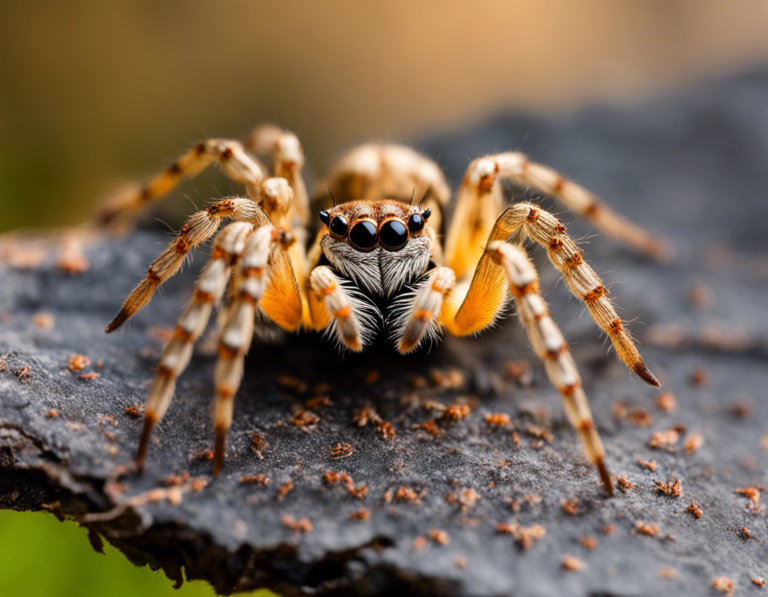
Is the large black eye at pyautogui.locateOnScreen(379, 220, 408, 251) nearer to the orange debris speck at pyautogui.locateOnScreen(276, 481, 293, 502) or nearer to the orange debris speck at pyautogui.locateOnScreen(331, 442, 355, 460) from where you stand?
the orange debris speck at pyautogui.locateOnScreen(331, 442, 355, 460)

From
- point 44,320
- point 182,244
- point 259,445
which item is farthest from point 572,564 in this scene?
point 44,320

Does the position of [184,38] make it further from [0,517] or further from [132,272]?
[0,517]

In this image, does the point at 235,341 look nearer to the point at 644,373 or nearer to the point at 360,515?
the point at 360,515

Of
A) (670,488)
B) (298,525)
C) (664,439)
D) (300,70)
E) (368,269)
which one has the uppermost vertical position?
(300,70)

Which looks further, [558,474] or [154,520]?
[558,474]

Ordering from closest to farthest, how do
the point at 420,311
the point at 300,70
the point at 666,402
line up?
the point at 420,311 < the point at 666,402 < the point at 300,70

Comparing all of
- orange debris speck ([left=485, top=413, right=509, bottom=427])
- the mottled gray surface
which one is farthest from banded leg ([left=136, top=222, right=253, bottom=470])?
orange debris speck ([left=485, top=413, right=509, bottom=427])

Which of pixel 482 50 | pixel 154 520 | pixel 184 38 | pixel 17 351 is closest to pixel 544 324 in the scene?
pixel 154 520
